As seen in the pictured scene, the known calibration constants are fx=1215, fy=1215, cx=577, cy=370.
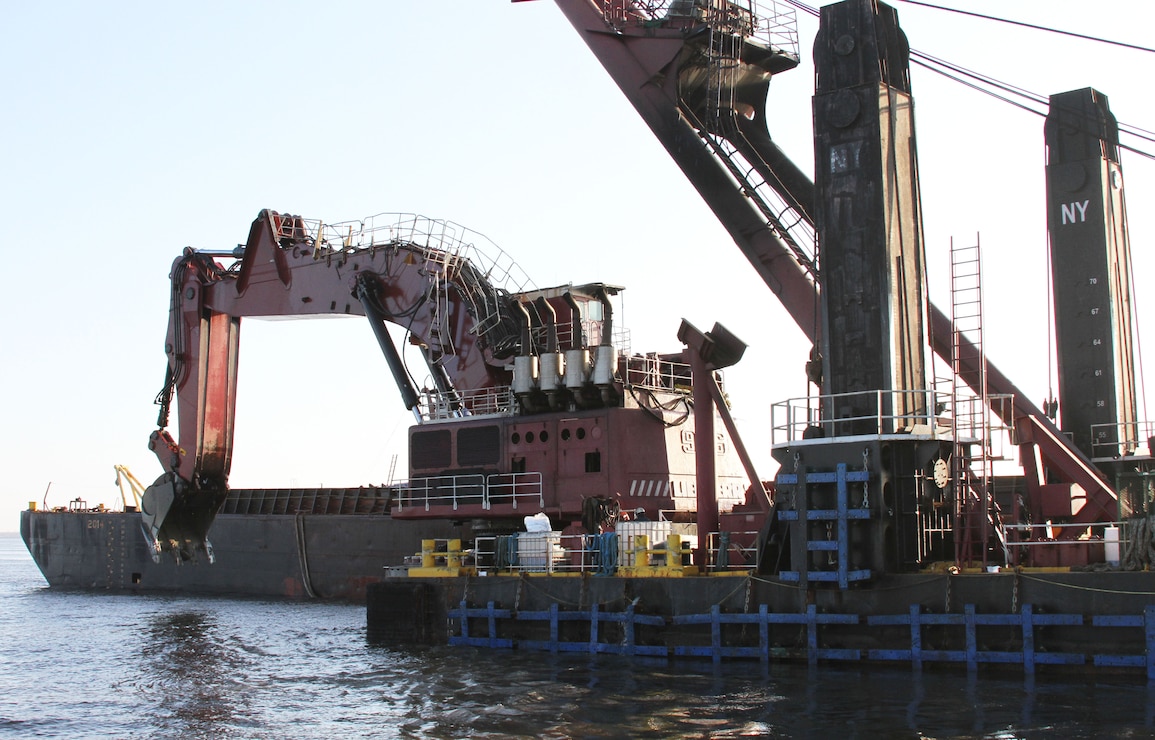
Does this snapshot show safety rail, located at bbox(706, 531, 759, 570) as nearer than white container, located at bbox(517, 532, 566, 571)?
Yes

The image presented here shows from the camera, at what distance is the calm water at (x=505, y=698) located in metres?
16.5

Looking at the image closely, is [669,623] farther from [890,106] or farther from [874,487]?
[890,106]

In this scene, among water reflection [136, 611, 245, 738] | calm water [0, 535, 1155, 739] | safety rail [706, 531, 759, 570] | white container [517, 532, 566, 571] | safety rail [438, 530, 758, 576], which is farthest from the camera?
white container [517, 532, 566, 571]

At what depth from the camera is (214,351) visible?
131 ft

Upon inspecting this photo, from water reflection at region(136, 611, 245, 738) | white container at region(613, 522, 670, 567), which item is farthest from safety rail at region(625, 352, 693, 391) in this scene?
water reflection at region(136, 611, 245, 738)

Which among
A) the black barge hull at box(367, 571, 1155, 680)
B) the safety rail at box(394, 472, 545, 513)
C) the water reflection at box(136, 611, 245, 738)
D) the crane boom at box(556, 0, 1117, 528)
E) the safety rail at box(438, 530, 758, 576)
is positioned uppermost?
the crane boom at box(556, 0, 1117, 528)

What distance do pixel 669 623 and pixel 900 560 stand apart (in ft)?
15.0

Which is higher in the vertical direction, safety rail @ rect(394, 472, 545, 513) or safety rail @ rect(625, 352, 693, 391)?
safety rail @ rect(625, 352, 693, 391)

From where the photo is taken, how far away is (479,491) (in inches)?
1190

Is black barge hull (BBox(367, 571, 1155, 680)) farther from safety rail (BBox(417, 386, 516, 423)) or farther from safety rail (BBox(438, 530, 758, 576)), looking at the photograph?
safety rail (BBox(417, 386, 516, 423))

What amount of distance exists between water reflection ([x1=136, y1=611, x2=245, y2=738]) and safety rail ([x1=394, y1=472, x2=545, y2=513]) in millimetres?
6051

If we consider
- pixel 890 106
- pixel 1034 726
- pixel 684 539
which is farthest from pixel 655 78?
pixel 1034 726

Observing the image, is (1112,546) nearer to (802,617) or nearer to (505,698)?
(802,617)

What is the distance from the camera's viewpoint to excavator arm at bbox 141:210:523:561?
33156 mm
